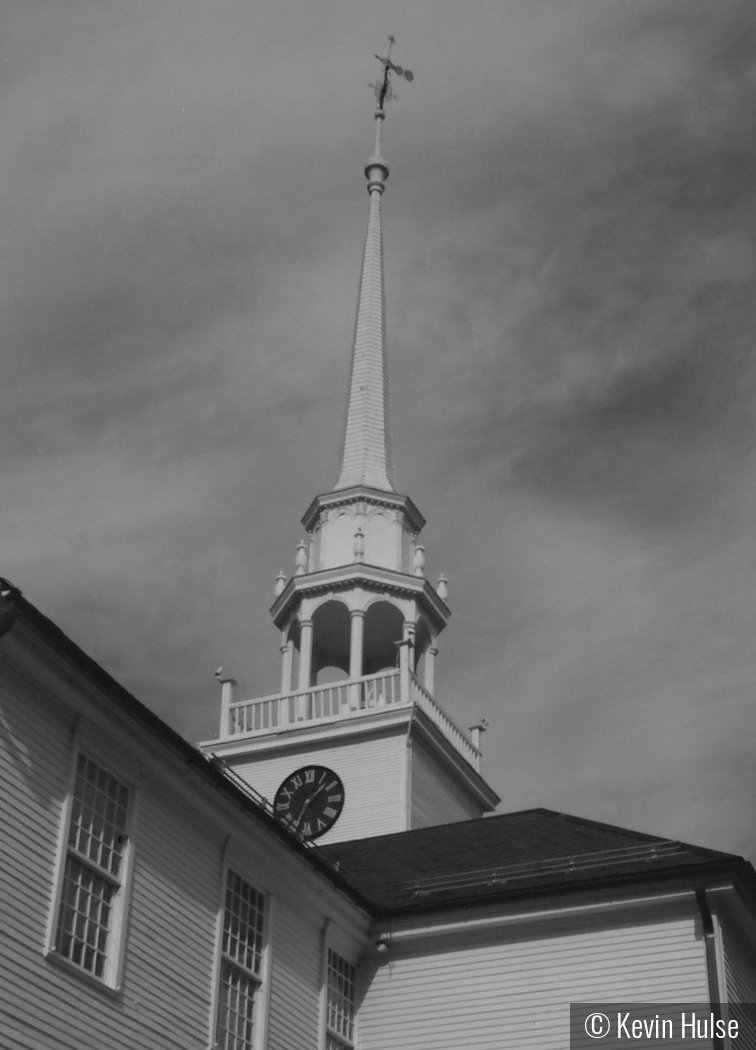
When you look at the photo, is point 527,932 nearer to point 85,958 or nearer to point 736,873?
point 736,873

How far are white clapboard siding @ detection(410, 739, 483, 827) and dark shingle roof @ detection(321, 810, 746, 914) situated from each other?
481cm

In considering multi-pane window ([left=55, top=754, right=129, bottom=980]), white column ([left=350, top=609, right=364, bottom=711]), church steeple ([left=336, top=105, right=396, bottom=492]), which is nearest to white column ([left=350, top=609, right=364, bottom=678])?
white column ([left=350, top=609, right=364, bottom=711])

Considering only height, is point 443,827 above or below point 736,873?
above

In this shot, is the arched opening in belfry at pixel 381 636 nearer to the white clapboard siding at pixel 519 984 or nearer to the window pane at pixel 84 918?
the white clapboard siding at pixel 519 984

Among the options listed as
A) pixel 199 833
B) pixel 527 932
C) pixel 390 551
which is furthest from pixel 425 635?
pixel 199 833

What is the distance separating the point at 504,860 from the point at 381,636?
1707 centimetres

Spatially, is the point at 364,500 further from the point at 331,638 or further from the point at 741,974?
the point at 741,974

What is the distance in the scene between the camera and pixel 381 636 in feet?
139

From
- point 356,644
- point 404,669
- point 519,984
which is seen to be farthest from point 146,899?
point 356,644

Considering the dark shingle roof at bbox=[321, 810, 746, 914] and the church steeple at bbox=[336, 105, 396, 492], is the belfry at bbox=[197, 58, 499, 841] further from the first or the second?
the dark shingle roof at bbox=[321, 810, 746, 914]

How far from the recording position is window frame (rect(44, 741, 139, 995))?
16.8 metres

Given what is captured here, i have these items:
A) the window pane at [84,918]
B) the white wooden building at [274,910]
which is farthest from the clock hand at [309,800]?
the window pane at [84,918]

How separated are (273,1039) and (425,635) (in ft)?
67.8

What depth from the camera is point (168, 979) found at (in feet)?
61.9
